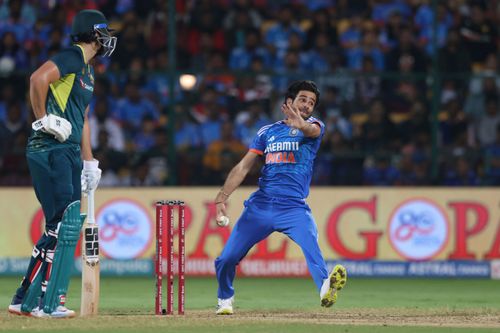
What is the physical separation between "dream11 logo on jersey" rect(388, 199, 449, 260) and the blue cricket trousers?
575 cm

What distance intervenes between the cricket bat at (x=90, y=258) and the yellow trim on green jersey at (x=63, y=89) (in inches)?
32.8

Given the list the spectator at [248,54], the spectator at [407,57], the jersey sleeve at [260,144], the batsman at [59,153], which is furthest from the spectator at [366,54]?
the batsman at [59,153]

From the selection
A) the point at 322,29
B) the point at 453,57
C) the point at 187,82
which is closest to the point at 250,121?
the point at 187,82

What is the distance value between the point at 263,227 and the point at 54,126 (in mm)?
2049

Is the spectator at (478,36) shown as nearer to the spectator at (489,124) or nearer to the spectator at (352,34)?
the spectator at (489,124)

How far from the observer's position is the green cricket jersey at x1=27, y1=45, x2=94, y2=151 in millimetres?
9016

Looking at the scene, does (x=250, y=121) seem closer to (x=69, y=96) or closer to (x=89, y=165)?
(x=89, y=165)

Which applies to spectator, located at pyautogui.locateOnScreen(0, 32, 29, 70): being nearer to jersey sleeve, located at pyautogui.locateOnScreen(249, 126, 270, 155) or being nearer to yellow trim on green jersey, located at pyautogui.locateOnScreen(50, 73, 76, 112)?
jersey sleeve, located at pyautogui.locateOnScreen(249, 126, 270, 155)

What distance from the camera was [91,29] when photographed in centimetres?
925

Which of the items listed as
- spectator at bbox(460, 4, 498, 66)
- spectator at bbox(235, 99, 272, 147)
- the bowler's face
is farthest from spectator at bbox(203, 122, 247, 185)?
the bowler's face

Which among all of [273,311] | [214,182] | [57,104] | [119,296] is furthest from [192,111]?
[57,104]

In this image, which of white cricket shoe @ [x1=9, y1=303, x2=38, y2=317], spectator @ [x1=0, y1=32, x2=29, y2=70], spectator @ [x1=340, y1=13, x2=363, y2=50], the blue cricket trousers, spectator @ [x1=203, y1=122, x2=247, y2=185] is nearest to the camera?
white cricket shoe @ [x1=9, y1=303, x2=38, y2=317]

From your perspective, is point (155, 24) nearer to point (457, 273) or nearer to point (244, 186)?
point (244, 186)

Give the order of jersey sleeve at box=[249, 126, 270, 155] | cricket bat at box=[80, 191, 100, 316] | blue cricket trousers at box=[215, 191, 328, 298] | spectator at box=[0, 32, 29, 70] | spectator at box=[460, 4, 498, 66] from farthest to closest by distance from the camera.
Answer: spectator at box=[460, 4, 498, 66], spectator at box=[0, 32, 29, 70], jersey sleeve at box=[249, 126, 270, 155], blue cricket trousers at box=[215, 191, 328, 298], cricket bat at box=[80, 191, 100, 316]
